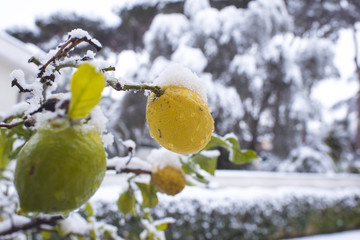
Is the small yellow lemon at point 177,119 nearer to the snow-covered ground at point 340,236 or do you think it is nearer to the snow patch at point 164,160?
the snow patch at point 164,160

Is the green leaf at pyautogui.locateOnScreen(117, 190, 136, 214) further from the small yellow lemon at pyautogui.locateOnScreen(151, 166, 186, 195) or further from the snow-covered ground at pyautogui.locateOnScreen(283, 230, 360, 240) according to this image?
the snow-covered ground at pyautogui.locateOnScreen(283, 230, 360, 240)

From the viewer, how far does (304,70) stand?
8.62m

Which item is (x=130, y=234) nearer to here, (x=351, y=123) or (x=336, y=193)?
(x=336, y=193)

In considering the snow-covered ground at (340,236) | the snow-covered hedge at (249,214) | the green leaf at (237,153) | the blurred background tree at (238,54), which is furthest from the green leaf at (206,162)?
the blurred background tree at (238,54)

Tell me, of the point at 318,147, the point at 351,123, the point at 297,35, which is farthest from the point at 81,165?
the point at 351,123

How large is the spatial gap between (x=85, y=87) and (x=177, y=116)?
12 cm

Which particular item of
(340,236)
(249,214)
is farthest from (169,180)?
(340,236)

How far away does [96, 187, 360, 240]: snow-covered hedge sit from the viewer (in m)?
3.06

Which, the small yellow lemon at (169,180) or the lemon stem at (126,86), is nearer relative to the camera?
the lemon stem at (126,86)

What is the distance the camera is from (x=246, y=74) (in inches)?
300

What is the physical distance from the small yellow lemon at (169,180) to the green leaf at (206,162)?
47 mm

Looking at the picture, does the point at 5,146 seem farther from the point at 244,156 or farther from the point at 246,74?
the point at 246,74

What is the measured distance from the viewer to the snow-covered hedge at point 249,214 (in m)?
3.06

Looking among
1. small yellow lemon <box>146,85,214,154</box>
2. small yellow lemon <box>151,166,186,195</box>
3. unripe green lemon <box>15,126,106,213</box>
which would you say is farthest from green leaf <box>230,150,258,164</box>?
unripe green lemon <box>15,126,106,213</box>
